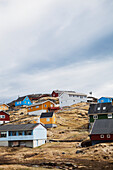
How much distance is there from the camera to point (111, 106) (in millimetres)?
69375

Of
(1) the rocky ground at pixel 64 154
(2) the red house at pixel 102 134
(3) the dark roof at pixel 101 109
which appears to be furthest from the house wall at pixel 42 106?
(2) the red house at pixel 102 134

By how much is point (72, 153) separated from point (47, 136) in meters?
23.3

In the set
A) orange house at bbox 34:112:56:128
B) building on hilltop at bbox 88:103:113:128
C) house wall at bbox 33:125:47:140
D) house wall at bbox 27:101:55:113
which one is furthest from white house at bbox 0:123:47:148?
house wall at bbox 27:101:55:113

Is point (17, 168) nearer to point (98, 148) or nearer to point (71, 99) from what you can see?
point (98, 148)

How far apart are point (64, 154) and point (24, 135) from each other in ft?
64.7

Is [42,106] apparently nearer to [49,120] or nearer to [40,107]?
[40,107]

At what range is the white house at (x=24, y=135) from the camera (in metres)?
59.7

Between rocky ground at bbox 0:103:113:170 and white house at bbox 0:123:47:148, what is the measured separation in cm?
327

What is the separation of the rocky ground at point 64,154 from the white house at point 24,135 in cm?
327

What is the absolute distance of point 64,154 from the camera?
44.5 m

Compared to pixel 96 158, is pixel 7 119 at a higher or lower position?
higher

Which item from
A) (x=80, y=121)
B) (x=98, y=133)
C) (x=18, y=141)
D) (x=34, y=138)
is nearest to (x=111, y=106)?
(x=80, y=121)

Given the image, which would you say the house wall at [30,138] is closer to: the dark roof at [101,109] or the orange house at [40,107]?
the dark roof at [101,109]

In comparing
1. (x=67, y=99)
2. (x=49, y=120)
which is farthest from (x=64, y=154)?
(x=67, y=99)
